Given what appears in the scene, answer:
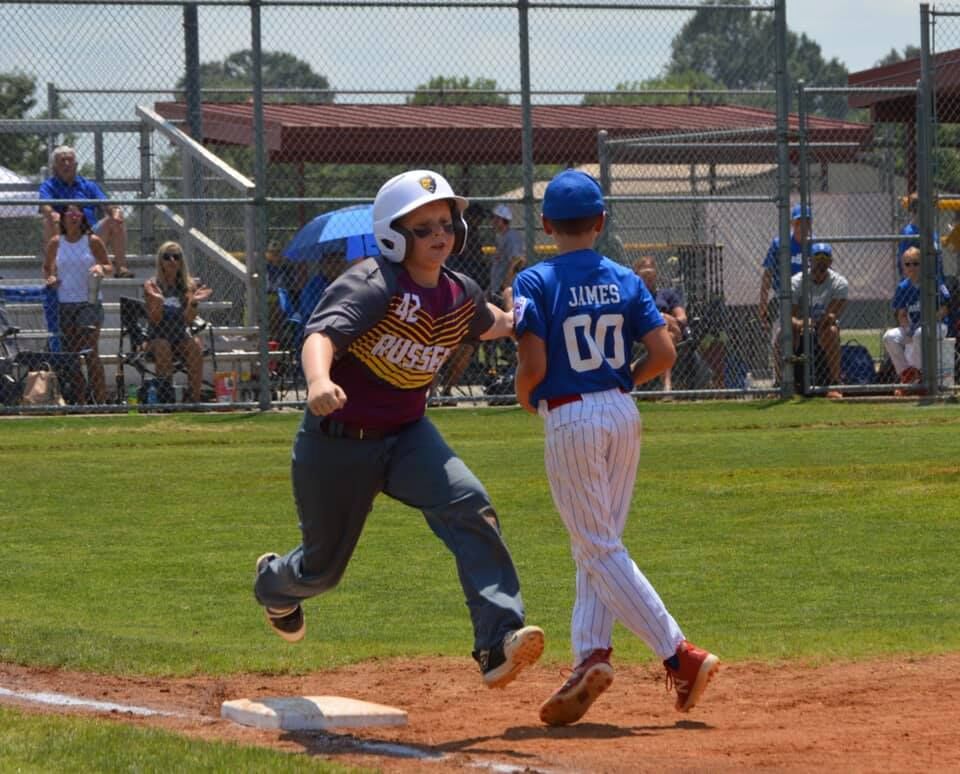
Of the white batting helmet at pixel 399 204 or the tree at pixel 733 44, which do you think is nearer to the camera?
the white batting helmet at pixel 399 204

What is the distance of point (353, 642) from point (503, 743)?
6.50ft

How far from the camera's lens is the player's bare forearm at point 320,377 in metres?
4.91

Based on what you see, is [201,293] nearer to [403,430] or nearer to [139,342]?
[139,342]

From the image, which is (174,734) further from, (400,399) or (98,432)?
(98,432)

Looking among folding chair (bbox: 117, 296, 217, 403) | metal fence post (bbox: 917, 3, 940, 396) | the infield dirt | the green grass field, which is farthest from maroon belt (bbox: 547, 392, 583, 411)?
metal fence post (bbox: 917, 3, 940, 396)

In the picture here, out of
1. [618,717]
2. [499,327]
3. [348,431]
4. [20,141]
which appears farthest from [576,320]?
[20,141]

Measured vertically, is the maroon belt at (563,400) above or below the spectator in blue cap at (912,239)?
below

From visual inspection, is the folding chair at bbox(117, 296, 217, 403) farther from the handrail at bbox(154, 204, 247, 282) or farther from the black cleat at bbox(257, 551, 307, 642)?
the black cleat at bbox(257, 551, 307, 642)

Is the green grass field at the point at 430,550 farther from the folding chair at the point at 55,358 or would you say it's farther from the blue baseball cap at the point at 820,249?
the blue baseball cap at the point at 820,249

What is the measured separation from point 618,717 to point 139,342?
11065mm

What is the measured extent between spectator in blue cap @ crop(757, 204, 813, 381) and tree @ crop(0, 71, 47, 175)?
7.24m

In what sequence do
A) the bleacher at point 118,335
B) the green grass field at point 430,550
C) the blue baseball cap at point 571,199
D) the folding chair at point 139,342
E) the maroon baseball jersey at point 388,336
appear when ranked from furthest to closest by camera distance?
the bleacher at point 118,335, the folding chair at point 139,342, the green grass field at point 430,550, the blue baseball cap at point 571,199, the maroon baseball jersey at point 388,336

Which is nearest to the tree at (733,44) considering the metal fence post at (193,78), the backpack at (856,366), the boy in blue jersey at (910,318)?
the boy in blue jersey at (910,318)

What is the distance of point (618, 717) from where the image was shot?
19.0 feet
